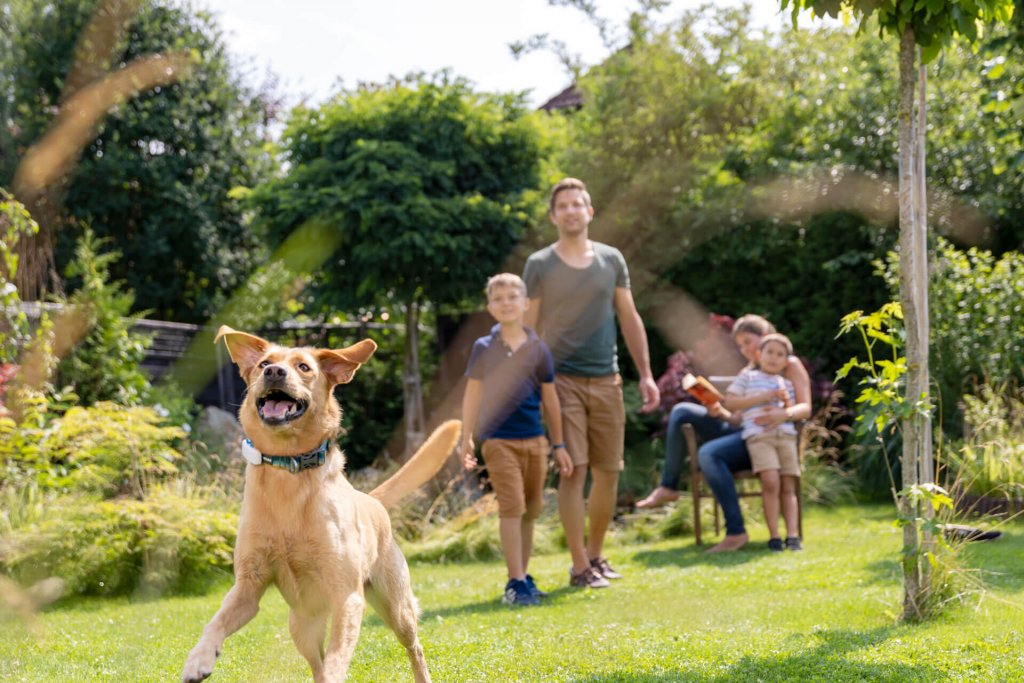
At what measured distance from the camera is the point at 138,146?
1595 centimetres

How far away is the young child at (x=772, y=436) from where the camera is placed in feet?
23.4

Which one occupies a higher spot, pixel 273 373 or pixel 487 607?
pixel 273 373

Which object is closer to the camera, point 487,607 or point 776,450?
point 487,607

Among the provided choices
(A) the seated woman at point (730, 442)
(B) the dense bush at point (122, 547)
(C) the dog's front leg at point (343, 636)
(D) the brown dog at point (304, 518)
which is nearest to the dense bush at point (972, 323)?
(A) the seated woman at point (730, 442)

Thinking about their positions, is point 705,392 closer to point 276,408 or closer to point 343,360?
point 343,360

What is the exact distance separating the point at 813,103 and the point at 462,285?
14.9 feet

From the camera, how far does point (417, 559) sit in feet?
25.1

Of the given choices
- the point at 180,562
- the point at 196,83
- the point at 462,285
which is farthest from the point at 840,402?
the point at 196,83

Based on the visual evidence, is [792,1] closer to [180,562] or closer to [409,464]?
[409,464]

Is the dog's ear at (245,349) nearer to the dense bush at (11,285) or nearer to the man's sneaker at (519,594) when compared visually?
the man's sneaker at (519,594)

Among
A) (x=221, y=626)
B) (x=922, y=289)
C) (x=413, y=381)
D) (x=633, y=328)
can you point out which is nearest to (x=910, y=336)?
(x=922, y=289)

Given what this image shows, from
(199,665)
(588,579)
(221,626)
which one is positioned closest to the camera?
(199,665)

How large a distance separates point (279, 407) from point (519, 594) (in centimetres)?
251

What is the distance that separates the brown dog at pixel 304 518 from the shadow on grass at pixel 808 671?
2.99 ft
